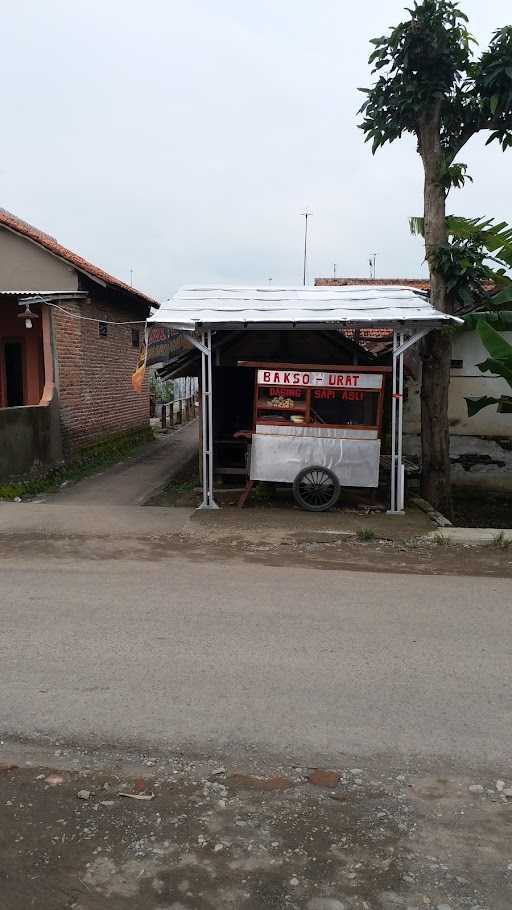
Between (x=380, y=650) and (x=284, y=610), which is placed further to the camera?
(x=284, y=610)

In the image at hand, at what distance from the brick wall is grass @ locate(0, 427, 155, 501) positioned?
263 mm

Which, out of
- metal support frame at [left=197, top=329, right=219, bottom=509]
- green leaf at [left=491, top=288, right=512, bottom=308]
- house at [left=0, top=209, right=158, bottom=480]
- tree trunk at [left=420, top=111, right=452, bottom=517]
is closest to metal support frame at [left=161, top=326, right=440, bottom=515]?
metal support frame at [left=197, top=329, right=219, bottom=509]

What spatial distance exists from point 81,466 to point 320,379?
6.55 metres

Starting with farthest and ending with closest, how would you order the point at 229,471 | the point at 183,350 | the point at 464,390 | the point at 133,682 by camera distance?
the point at 464,390, the point at 183,350, the point at 229,471, the point at 133,682

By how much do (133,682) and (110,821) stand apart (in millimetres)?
1423

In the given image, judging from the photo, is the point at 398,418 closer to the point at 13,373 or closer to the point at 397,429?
the point at 397,429

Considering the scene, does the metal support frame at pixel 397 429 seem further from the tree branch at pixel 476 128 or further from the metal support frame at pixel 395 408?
the tree branch at pixel 476 128

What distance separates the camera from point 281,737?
4.05m

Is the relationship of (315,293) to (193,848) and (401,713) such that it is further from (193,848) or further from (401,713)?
(193,848)

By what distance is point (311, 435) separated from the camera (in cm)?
1080

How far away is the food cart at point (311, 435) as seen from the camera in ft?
35.1

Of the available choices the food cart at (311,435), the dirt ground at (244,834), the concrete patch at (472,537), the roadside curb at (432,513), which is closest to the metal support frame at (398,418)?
the food cart at (311,435)

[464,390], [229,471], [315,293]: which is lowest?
[229,471]

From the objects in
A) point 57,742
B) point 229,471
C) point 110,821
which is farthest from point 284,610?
point 229,471
